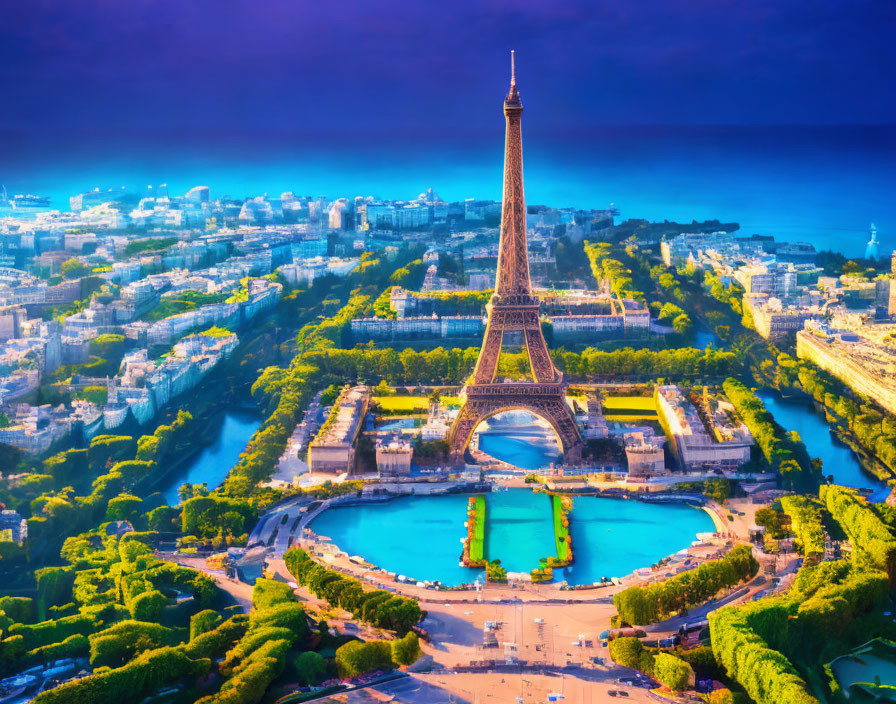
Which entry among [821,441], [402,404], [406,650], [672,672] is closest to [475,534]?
[406,650]

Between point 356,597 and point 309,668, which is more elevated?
point 356,597

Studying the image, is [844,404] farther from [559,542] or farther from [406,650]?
[406,650]

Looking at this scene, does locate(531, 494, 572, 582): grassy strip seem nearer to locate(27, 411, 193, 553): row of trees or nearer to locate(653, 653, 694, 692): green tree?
locate(653, 653, 694, 692): green tree

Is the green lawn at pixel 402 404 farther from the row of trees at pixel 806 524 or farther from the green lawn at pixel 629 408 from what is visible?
the row of trees at pixel 806 524

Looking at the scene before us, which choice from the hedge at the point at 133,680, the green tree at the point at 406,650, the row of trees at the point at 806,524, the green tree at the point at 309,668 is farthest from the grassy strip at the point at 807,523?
the hedge at the point at 133,680

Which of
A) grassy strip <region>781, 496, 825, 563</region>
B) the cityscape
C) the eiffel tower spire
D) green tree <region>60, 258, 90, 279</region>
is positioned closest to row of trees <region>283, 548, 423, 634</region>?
the cityscape
